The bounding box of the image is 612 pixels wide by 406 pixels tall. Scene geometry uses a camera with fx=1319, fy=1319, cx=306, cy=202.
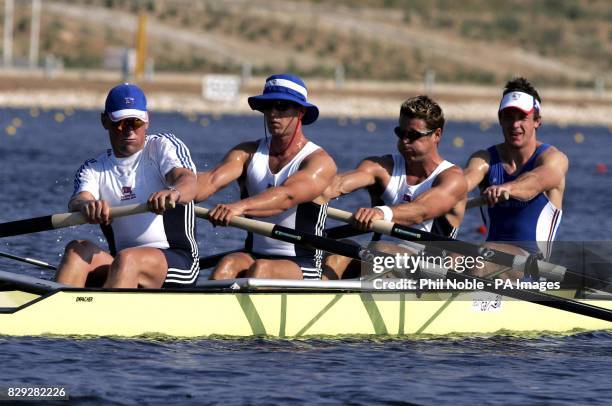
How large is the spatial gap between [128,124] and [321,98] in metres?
41.0

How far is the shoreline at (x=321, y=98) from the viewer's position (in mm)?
46344

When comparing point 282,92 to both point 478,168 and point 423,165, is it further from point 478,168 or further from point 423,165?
point 478,168

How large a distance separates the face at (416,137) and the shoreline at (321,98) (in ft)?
119

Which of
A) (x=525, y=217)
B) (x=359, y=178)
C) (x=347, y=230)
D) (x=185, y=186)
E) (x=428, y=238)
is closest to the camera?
(x=185, y=186)

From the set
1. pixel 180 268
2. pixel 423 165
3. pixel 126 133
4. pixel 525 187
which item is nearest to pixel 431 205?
pixel 423 165

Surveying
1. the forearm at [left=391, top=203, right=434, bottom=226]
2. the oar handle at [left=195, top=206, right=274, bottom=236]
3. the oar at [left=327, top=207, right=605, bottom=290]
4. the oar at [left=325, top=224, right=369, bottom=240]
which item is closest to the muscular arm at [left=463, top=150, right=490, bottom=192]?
the oar at [left=327, top=207, right=605, bottom=290]

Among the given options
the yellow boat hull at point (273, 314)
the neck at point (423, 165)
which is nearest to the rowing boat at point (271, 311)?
the yellow boat hull at point (273, 314)

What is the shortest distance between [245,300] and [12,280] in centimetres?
163

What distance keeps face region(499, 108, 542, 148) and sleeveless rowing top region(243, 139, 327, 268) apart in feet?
5.77

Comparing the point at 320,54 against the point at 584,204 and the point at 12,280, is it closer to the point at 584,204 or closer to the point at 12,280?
the point at 584,204

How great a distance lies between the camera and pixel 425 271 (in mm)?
9820

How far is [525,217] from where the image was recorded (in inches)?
416

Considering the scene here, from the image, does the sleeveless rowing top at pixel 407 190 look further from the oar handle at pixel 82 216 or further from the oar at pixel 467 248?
the oar handle at pixel 82 216

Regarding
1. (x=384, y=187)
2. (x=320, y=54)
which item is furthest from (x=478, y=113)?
(x=384, y=187)
